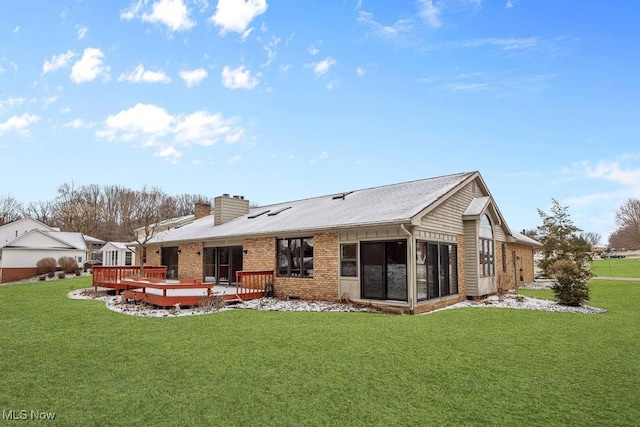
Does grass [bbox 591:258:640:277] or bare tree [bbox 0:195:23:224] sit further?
bare tree [bbox 0:195:23:224]

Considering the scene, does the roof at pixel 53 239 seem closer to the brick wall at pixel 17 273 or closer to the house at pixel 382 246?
the brick wall at pixel 17 273

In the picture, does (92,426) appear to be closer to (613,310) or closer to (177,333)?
(177,333)

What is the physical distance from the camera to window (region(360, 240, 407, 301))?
11.2 m

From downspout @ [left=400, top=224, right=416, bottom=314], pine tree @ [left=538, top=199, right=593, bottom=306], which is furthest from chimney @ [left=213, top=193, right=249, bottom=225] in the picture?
pine tree @ [left=538, top=199, right=593, bottom=306]

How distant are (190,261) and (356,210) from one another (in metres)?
10.1

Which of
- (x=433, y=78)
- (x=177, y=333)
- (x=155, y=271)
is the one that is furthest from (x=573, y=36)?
(x=155, y=271)

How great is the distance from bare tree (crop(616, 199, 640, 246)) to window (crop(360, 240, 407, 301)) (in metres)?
60.0

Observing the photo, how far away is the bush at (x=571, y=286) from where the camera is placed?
11.9 m

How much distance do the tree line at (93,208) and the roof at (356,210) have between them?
1615 inches

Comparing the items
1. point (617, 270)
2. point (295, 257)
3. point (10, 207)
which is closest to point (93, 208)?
point (10, 207)

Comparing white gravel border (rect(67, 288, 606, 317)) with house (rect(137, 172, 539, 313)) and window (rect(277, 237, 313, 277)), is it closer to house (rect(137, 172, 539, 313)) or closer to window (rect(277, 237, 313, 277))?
house (rect(137, 172, 539, 313))

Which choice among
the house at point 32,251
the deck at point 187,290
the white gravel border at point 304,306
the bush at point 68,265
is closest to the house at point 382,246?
the white gravel border at point 304,306

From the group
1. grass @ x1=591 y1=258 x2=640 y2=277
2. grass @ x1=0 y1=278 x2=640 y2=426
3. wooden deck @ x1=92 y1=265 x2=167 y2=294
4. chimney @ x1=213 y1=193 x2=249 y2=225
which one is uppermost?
chimney @ x1=213 y1=193 x2=249 y2=225

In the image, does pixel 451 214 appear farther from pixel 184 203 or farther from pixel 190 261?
pixel 184 203
